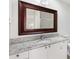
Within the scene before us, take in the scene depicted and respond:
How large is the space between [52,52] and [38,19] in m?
0.84

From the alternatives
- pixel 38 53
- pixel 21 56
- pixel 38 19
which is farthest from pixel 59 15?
pixel 21 56

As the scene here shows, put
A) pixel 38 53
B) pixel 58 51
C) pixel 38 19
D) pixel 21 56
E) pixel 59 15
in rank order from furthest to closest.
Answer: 1. pixel 59 15
2. pixel 58 51
3. pixel 38 19
4. pixel 38 53
5. pixel 21 56

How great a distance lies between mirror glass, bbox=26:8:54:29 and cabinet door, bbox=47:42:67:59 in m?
0.56

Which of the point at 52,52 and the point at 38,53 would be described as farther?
the point at 52,52

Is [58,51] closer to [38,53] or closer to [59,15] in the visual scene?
[38,53]

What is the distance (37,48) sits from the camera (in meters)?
2.33

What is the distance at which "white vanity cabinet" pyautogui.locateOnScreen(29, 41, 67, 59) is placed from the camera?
2.28 meters

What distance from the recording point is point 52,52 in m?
2.88

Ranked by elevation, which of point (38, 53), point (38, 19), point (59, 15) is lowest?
point (38, 53)

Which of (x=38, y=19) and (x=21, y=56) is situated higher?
(x=38, y=19)

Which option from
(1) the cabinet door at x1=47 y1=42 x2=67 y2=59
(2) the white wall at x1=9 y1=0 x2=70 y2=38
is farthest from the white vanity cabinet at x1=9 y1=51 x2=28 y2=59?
(1) the cabinet door at x1=47 y1=42 x2=67 y2=59

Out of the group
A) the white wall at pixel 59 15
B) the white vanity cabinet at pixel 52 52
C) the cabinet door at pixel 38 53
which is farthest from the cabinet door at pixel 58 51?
the white wall at pixel 59 15

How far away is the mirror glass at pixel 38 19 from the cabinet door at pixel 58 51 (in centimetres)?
56
